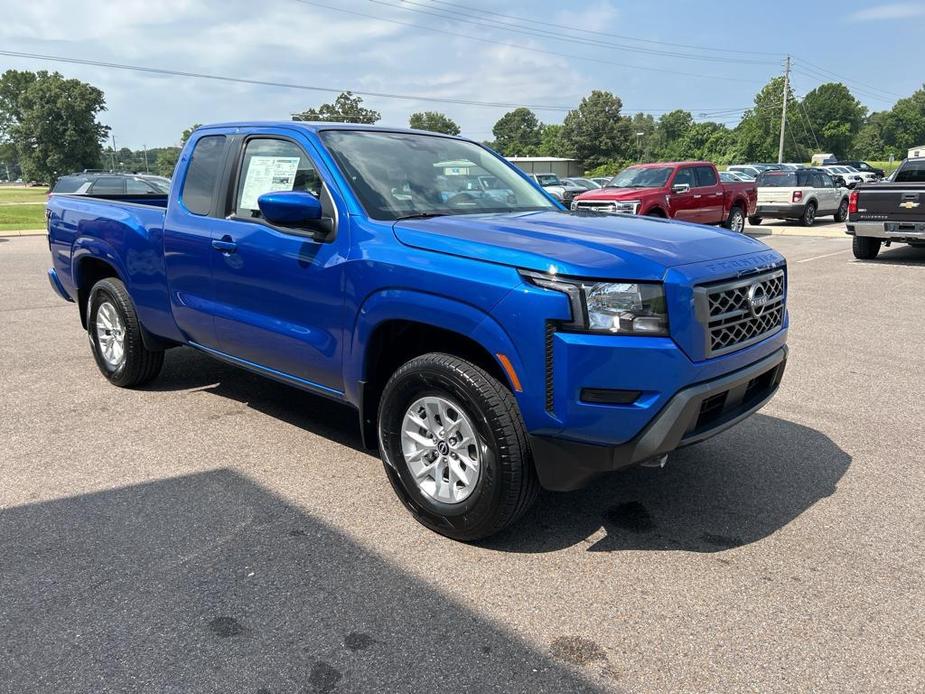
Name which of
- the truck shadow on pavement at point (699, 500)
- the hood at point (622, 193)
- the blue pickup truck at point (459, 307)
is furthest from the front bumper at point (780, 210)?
the blue pickup truck at point (459, 307)

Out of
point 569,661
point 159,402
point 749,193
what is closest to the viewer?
point 569,661

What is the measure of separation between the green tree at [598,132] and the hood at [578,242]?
10076 centimetres

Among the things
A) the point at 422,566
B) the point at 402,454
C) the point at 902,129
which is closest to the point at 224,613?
the point at 422,566

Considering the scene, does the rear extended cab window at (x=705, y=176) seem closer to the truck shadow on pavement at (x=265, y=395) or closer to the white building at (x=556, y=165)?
the truck shadow on pavement at (x=265, y=395)

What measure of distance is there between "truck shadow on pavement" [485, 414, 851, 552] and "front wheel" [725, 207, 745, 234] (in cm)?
1465

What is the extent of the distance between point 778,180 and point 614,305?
71.0ft

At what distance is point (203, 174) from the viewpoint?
4.70 m

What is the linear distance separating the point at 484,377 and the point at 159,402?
130 inches

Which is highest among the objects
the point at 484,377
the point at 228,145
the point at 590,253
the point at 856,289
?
the point at 228,145

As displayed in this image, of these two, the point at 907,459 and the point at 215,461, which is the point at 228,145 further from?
the point at 907,459

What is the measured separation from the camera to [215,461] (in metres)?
4.28

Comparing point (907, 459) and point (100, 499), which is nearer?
point (100, 499)

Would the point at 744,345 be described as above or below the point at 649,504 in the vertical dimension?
above

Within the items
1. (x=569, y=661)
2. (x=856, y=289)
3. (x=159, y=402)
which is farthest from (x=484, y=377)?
(x=856, y=289)
